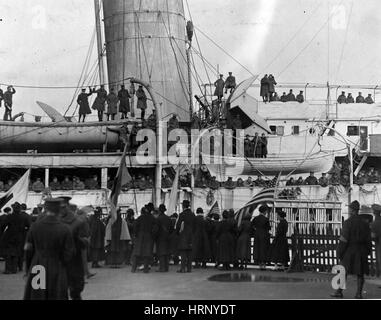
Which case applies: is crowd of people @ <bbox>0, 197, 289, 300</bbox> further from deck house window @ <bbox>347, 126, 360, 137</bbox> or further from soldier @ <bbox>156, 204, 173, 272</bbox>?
deck house window @ <bbox>347, 126, 360, 137</bbox>

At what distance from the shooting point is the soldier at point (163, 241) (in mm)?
12602

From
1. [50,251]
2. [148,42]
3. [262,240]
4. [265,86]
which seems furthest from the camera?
[265,86]

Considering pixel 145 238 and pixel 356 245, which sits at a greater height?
pixel 356 245

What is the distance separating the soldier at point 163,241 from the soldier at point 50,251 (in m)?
5.43

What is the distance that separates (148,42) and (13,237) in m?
20.2

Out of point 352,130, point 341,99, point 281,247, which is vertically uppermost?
point 341,99

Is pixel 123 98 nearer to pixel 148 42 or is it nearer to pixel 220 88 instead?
pixel 220 88

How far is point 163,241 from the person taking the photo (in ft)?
41.3

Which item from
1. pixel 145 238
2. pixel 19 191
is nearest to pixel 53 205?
pixel 145 238

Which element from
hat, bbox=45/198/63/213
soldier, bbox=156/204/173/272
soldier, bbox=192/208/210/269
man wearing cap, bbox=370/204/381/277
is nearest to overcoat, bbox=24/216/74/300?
hat, bbox=45/198/63/213

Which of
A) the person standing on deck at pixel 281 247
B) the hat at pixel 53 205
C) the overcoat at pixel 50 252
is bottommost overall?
the person standing on deck at pixel 281 247

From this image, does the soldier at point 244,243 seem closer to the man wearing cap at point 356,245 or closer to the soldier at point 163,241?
the soldier at point 163,241

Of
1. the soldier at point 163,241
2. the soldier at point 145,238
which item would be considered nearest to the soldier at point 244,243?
the soldier at point 163,241
